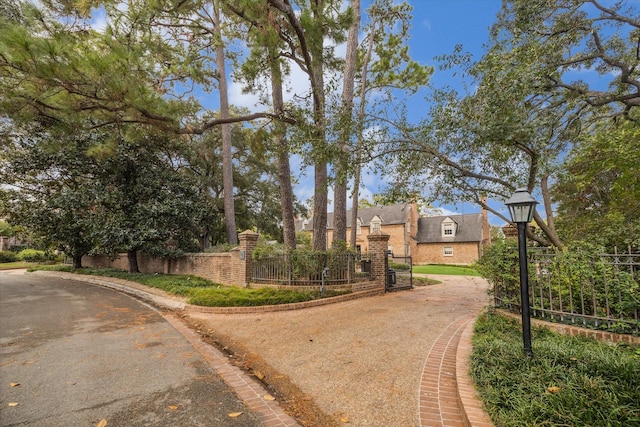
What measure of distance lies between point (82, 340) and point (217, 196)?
15510 millimetres

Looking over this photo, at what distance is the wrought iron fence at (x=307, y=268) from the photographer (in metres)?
9.94

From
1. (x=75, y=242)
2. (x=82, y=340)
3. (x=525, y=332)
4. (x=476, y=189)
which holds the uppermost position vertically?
(x=476, y=189)

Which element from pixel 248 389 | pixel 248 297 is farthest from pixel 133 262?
pixel 248 389

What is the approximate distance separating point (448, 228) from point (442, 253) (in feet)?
9.61

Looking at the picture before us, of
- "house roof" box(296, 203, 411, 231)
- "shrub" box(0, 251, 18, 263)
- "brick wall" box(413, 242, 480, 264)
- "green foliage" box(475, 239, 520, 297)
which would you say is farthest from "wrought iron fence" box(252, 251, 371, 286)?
"shrub" box(0, 251, 18, 263)

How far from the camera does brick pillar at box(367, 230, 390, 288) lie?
1105 cm

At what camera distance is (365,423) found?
3029 mm

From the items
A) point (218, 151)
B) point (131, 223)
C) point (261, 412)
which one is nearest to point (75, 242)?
point (131, 223)

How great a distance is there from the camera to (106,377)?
4.09 m

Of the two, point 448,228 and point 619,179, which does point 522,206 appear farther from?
Answer: point 448,228

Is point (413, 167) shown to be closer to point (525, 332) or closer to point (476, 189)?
point (476, 189)

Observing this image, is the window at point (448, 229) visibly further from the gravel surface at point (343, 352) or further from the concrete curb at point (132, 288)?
the concrete curb at point (132, 288)

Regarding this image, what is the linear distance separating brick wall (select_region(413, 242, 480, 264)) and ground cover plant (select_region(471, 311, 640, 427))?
3134cm

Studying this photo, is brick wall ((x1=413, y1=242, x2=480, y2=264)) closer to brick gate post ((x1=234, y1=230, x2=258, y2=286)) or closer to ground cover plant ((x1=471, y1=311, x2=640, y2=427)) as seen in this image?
brick gate post ((x1=234, y1=230, x2=258, y2=286))
